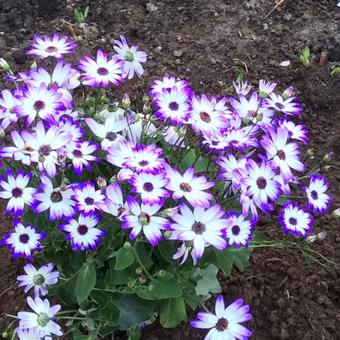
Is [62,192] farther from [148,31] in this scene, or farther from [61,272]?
[148,31]

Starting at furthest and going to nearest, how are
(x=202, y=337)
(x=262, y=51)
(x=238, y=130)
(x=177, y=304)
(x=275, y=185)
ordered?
(x=262, y=51) → (x=202, y=337) → (x=177, y=304) → (x=238, y=130) → (x=275, y=185)

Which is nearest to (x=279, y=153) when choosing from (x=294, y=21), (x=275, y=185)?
(x=275, y=185)

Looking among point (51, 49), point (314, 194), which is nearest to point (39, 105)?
point (51, 49)

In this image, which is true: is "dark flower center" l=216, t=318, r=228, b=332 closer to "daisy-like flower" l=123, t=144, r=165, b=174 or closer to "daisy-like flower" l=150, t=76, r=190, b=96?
"daisy-like flower" l=123, t=144, r=165, b=174

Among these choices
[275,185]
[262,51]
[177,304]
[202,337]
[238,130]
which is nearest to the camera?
[275,185]

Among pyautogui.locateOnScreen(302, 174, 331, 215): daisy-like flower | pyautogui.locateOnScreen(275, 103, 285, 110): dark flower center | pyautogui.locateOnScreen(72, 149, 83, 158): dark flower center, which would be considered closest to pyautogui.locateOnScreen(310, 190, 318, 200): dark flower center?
pyautogui.locateOnScreen(302, 174, 331, 215): daisy-like flower

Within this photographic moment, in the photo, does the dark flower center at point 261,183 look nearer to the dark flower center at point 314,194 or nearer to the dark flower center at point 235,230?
the dark flower center at point 235,230

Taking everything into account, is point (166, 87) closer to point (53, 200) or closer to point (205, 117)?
point (205, 117)
